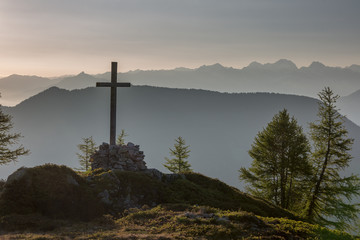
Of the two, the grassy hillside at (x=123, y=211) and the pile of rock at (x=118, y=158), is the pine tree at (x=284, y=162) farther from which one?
the pile of rock at (x=118, y=158)

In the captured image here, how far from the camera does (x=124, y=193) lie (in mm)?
18016

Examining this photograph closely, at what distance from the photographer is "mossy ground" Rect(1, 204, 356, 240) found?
37.8 feet

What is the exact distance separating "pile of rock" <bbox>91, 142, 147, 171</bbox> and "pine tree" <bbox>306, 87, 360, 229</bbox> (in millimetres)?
16219

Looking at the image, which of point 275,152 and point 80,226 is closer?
point 80,226

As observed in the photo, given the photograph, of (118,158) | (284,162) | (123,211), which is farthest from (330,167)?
(123,211)

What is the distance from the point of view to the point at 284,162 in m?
28.0

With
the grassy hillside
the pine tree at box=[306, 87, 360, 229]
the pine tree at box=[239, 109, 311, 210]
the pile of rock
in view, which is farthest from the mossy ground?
the pine tree at box=[306, 87, 360, 229]

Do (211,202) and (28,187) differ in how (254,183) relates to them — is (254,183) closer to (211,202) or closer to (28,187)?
(211,202)

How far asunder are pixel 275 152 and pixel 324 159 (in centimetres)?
447

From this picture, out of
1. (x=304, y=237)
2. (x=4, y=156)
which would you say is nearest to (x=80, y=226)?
(x=304, y=237)

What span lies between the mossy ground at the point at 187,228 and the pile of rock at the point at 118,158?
7.25 metres

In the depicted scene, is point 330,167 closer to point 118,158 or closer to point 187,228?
point 118,158

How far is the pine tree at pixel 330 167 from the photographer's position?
27078 mm

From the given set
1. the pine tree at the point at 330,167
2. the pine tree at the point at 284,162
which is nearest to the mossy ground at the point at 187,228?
the pine tree at the point at 284,162
